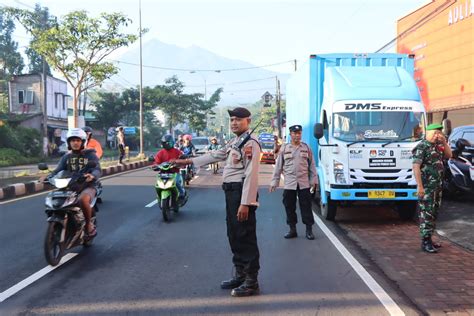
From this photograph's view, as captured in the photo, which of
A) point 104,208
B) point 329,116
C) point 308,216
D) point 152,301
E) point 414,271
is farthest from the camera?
Result: point 104,208

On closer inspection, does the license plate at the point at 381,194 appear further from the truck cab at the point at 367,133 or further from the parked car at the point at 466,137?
the parked car at the point at 466,137

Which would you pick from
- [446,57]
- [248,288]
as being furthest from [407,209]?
[446,57]

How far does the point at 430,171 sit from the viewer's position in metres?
6.59

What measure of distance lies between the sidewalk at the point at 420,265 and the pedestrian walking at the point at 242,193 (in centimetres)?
159

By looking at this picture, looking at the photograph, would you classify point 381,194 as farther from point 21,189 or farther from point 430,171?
point 21,189

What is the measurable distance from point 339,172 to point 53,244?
4896 mm

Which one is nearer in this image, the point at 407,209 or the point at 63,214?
the point at 63,214

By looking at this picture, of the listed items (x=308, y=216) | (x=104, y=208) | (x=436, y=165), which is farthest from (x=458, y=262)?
(x=104, y=208)

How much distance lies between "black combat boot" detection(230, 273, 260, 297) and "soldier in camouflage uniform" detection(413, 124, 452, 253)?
2.95 metres

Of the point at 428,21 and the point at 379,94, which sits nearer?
the point at 379,94

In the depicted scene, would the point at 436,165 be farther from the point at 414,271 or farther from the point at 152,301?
the point at 152,301

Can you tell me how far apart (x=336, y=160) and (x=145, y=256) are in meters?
3.94

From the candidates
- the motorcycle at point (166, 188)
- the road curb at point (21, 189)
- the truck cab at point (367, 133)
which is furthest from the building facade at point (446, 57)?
the road curb at point (21, 189)

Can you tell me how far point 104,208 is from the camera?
1049 centimetres
